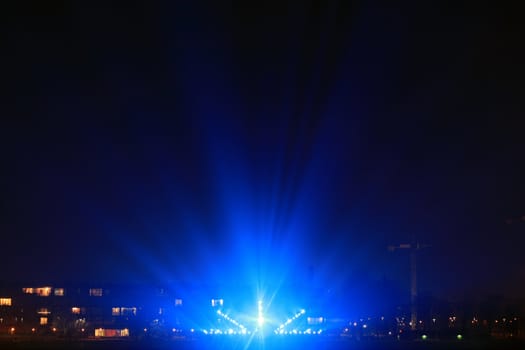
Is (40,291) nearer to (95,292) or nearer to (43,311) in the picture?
(43,311)

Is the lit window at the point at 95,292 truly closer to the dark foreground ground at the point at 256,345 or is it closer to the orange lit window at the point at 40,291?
the orange lit window at the point at 40,291

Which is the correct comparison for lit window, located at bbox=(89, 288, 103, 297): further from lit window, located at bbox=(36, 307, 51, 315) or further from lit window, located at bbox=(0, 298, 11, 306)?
lit window, located at bbox=(0, 298, 11, 306)

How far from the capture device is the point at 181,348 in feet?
186

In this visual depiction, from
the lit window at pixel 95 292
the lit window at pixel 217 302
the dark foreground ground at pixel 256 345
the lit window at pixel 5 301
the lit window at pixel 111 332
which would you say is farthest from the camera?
the lit window at pixel 217 302

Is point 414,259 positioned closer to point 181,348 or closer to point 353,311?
point 353,311

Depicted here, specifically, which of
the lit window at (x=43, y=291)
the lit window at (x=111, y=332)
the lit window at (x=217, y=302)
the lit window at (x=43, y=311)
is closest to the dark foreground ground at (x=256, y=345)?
the lit window at (x=111, y=332)

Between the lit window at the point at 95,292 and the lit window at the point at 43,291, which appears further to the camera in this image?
the lit window at the point at 95,292

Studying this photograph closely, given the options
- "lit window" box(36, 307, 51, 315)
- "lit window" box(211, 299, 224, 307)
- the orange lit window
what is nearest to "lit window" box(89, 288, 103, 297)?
the orange lit window

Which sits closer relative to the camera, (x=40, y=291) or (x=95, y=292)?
(x=40, y=291)

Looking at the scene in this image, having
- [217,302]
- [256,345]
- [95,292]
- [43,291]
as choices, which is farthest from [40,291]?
[256,345]

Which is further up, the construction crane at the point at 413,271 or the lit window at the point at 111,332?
the construction crane at the point at 413,271

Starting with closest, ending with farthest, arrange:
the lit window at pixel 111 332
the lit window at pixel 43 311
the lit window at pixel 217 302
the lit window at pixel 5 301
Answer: the lit window at pixel 111 332
the lit window at pixel 43 311
the lit window at pixel 5 301
the lit window at pixel 217 302

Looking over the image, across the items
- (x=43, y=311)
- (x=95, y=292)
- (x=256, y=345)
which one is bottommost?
(x=256, y=345)

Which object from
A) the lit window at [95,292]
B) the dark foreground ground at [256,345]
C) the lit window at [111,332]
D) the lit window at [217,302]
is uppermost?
the lit window at [95,292]
